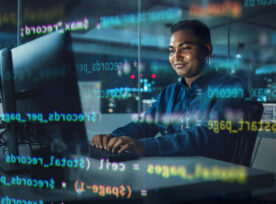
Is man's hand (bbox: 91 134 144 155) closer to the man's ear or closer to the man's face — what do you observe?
the man's face

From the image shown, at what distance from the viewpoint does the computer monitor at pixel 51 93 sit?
20.3 inches

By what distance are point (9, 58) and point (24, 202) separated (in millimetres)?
457

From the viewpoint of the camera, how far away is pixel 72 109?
0.53 metres

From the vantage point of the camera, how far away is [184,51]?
1042 millimetres

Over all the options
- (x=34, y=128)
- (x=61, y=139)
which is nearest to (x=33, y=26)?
(x=34, y=128)

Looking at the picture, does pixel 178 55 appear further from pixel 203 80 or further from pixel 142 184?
pixel 142 184

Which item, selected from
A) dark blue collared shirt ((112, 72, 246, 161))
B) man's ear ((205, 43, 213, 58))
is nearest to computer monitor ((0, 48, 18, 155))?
dark blue collared shirt ((112, 72, 246, 161))

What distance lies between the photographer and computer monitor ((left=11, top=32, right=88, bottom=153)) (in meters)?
0.52
